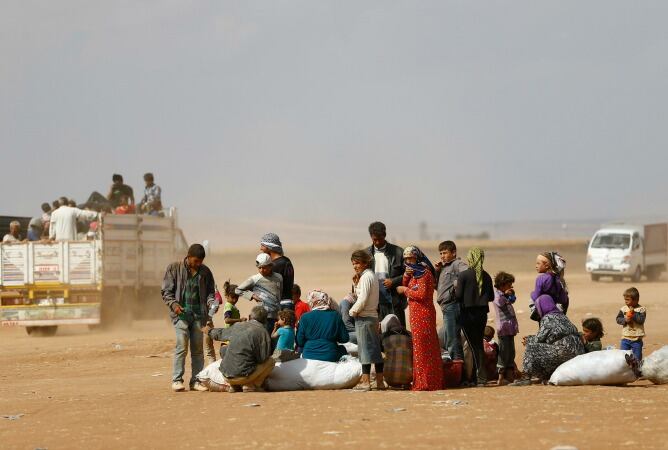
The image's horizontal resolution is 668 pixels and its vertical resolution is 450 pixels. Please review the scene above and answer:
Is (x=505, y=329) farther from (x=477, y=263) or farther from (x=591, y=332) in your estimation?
(x=591, y=332)

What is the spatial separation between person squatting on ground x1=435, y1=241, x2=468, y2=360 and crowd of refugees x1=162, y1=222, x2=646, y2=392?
11 mm

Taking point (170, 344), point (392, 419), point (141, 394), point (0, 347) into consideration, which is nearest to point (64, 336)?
point (0, 347)

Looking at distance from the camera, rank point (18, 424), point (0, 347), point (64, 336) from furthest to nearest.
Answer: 1. point (64, 336)
2. point (0, 347)
3. point (18, 424)

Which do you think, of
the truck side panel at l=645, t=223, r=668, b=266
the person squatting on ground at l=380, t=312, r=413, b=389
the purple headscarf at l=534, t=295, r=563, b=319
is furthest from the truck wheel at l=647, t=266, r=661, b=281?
the person squatting on ground at l=380, t=312, r=413, b=389

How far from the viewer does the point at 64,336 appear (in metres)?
25.6

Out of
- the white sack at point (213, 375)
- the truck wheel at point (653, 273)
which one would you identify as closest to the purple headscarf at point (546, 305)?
the white sack at point (213, 375)

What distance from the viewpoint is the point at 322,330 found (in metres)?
13.7

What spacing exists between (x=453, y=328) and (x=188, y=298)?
113 inches

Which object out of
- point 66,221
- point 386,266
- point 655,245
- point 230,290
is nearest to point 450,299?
point 386,266

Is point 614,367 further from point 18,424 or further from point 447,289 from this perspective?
point 18,424

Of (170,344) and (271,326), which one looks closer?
(271,326)

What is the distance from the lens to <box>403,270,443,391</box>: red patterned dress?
13.3 m

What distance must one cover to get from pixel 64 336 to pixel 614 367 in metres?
15.0

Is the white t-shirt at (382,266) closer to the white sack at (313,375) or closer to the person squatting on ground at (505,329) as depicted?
the white sack at (313,375)
